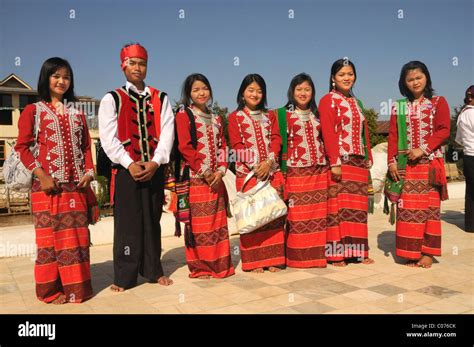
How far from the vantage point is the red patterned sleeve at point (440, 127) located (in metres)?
4.55

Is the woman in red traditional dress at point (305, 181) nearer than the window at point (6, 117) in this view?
Yes

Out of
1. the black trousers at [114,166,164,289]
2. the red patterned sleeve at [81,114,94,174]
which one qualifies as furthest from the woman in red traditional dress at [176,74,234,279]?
the red patterned sleeve at [81,114,94,174]

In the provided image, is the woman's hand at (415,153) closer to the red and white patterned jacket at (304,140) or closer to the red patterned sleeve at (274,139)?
the red and white patterned jacket at (304,140)

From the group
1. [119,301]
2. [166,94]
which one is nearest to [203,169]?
[166,94]

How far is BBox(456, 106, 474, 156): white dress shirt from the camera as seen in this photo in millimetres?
6742

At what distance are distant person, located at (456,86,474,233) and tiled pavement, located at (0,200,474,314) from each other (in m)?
1.79

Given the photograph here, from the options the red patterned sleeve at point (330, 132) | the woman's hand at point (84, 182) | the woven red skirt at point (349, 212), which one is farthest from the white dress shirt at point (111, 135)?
the woven red skirt at point (349, 212)

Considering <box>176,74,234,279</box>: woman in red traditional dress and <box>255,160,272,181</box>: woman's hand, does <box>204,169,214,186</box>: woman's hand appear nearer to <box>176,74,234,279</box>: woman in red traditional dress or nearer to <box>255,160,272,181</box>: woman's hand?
<box>176,74,234,279</box>: woman in red traditional dress

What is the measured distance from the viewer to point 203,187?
4.52m

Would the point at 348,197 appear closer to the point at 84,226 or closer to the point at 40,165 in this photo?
the point at 84,226

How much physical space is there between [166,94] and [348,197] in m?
2.12

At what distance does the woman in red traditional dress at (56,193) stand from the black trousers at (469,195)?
17.9 feet

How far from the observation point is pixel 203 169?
14.6 ft

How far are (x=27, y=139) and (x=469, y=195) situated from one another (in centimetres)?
618
